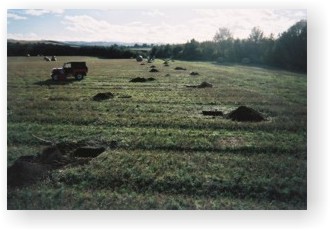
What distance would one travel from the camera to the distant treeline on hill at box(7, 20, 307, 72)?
764 centimetres

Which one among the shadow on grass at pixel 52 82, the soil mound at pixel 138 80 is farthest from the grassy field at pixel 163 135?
the soil mound at pixel 138 80

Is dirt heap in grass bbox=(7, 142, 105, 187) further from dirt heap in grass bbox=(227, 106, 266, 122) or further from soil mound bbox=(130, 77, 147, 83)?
dirt heap in grass bbox=(227, 106, 266, 122)

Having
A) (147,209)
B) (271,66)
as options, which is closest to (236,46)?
(271,66)

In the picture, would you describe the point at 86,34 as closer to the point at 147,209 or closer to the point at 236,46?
the point at 236,46

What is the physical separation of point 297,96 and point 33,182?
4902 millimetres

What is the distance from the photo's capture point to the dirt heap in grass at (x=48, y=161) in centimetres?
700

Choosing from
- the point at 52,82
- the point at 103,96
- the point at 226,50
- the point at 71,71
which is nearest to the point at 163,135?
the point at 103,96

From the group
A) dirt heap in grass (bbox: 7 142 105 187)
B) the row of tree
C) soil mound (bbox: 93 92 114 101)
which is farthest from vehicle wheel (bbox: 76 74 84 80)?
dirt heap in grass (bbox: 7 142 105 187)

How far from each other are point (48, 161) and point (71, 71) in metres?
2.01

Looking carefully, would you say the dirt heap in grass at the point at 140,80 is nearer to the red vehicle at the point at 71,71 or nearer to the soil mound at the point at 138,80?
the soil mound at the point at 138,80

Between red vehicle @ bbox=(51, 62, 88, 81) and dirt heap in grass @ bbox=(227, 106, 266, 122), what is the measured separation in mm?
3229

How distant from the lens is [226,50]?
323 inches

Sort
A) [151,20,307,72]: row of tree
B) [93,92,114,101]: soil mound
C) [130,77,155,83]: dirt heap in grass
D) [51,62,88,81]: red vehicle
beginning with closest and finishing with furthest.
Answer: [151,20,307,72]: row of tree < [51,62,88,81]: red vehicle < [93,92,114,101]: soil mound < [130,77,155,83]: dirt heap in grass

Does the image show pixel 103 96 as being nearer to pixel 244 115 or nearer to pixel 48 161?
pixel 48 161
